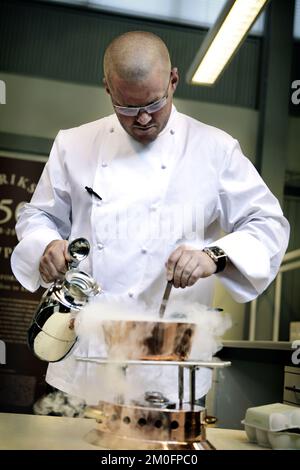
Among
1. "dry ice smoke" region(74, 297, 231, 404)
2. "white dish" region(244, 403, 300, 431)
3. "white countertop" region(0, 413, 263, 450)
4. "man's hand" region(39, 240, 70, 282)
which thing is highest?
"man's hand" region(39, 240, 70, 282)

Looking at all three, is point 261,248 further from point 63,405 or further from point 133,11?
point 133,11

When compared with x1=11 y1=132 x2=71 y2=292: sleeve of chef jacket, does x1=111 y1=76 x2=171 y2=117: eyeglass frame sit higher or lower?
higher

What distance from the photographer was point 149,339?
1.01 m

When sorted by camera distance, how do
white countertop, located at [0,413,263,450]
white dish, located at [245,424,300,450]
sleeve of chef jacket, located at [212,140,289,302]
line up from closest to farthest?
1. white countertop, located at [0,413,263,450]
2. white dish, located at [245,424,300,450]
3. sleeve of chef jacket, located at [212,140,289,302]

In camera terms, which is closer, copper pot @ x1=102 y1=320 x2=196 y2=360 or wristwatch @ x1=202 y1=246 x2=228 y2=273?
copper pot @ x1=102 y1=320 x2=196 y2=360

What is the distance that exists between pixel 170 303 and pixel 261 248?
219mm

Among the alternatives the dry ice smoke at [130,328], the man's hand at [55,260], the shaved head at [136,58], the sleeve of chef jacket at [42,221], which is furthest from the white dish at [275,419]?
the shaved head at [136,58]

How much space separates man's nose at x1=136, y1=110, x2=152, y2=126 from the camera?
52.9 inches

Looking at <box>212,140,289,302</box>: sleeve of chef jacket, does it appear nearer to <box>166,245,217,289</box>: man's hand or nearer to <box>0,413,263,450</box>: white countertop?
<box>166,245,217,289</box>: man's hand

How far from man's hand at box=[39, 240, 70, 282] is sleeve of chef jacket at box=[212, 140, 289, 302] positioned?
0.97 ft

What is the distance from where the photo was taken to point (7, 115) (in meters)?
1.89

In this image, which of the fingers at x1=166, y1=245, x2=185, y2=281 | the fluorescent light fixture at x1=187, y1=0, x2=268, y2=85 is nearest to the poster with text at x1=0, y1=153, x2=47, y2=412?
the fluorescent light fixture at x1=187, y1=0, x2=268, y2=85

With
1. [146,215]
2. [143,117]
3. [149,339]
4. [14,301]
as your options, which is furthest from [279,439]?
[14,301]
